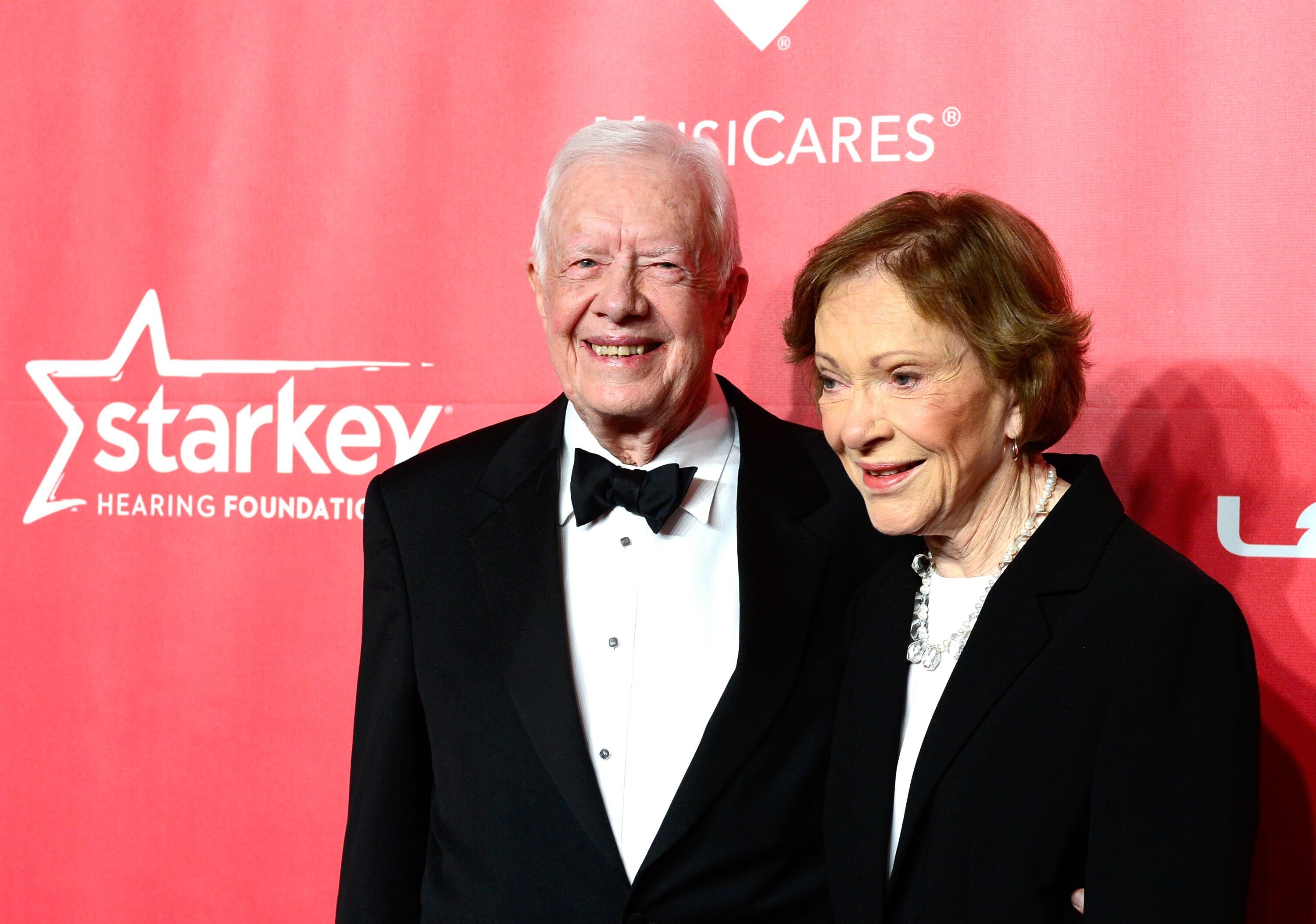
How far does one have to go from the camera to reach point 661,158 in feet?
5.78

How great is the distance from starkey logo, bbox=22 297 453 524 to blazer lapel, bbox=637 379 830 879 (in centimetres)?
87

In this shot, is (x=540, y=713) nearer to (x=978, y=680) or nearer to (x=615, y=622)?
(x=615, y=622)

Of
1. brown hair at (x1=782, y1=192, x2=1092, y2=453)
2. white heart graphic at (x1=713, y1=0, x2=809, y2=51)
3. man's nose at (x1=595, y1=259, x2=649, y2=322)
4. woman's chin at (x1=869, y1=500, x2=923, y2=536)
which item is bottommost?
woman's chin at (x1=869, y1=500, x2=923, y2=536)

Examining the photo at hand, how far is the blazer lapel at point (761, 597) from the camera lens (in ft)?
5.28

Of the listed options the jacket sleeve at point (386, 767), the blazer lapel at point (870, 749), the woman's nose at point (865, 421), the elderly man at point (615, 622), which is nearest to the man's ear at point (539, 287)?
the elderly man at point (615, 622)

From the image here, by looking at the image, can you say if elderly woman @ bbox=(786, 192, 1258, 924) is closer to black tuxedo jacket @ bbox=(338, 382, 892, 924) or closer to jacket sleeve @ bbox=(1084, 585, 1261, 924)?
jacket sleeve @ bbox=(1084, 585, 1261, 924)

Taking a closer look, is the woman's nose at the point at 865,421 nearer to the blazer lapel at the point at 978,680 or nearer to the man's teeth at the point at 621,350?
the blazer lapel at the point at 978,680

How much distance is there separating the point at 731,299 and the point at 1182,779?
935mm

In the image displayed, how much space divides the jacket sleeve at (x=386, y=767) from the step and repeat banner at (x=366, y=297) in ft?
2.32

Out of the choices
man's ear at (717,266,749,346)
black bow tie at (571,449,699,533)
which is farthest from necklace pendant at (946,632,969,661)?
man's ear at (717,266,749,346)

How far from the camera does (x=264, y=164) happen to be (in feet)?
8.40

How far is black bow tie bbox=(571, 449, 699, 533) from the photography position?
174 centimetres

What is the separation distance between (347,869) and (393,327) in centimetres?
111

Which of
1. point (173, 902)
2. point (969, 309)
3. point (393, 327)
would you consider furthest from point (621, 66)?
point (173, 902)
